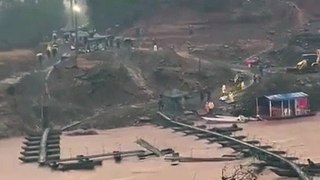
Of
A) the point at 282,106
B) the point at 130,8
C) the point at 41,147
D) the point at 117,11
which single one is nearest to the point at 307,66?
the point at 282,106

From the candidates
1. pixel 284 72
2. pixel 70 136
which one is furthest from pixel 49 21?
pixel 70 136

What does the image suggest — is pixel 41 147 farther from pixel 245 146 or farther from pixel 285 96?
pixel 285 96

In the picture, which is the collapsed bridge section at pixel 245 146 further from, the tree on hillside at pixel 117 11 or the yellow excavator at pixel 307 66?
the tree on hillside at pixel 117 11

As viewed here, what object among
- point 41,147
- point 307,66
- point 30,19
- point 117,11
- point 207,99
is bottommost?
point 41,147

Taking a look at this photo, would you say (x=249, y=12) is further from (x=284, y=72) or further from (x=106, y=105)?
(x=106, y=105)

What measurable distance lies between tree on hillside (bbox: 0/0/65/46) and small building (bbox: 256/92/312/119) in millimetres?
33006

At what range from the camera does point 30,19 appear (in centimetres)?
7812

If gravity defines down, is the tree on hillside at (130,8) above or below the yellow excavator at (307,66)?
above

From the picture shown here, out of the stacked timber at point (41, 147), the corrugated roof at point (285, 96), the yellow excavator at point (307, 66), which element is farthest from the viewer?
the yellow excavator at point (307, 66)

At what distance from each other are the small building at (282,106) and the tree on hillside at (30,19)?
33006mm

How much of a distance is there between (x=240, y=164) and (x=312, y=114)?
12.9 meters

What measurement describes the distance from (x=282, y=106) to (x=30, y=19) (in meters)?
41.6

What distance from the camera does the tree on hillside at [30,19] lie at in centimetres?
7438

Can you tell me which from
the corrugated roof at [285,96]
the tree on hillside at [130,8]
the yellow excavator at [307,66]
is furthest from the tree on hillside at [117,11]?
the corrugated roof at [285,96]
